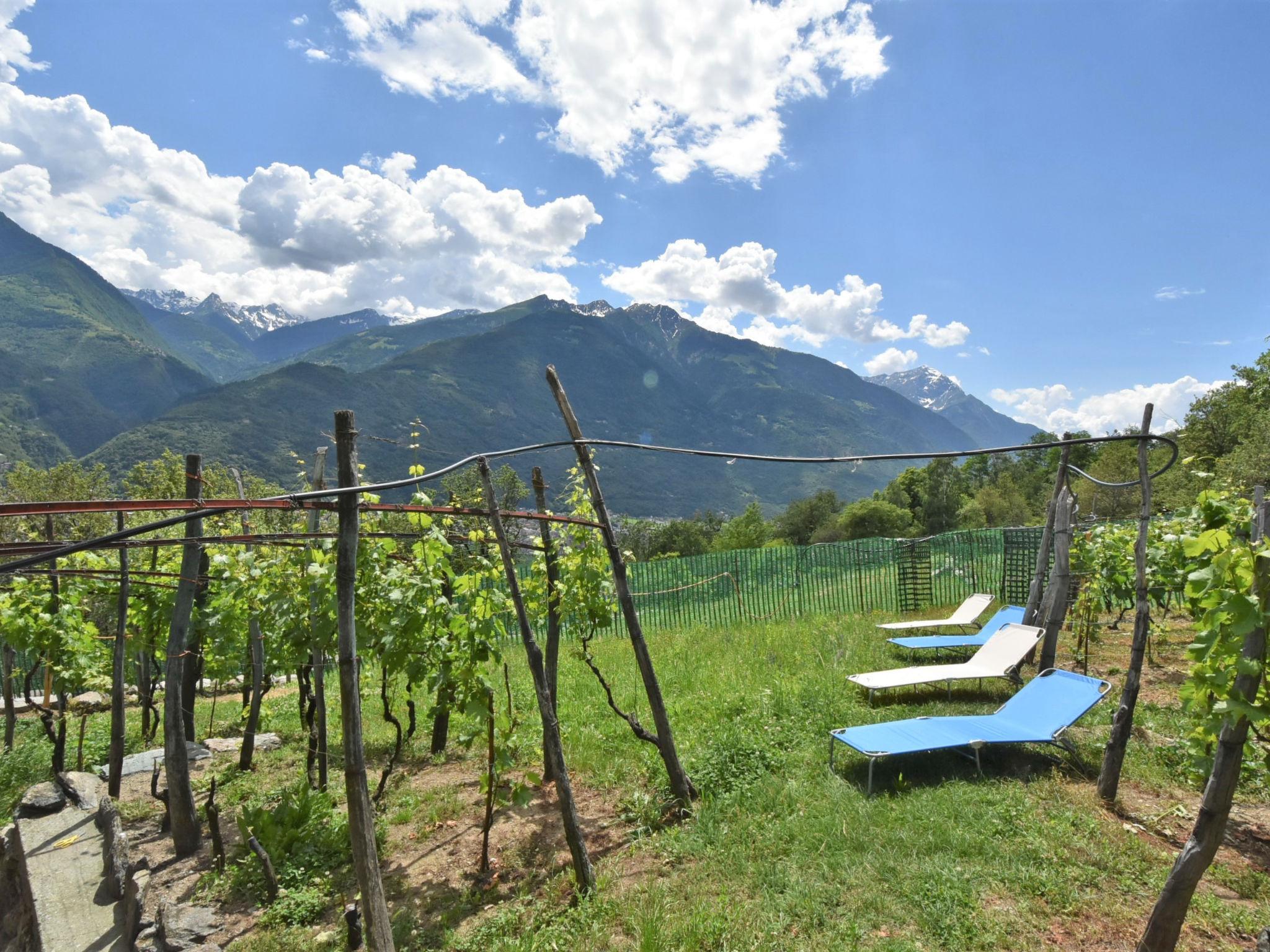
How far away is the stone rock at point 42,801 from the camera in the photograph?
5.49 meters

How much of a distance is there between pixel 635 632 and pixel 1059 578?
473 centimetres

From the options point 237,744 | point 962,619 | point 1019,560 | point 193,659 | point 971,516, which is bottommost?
point 971,516

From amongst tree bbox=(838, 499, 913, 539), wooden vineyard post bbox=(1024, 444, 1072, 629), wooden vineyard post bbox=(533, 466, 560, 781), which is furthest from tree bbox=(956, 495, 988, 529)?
wooden vineyard post bbox=(533, 466, 560, 781)

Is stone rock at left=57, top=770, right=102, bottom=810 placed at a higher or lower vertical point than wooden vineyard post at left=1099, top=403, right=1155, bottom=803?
lower

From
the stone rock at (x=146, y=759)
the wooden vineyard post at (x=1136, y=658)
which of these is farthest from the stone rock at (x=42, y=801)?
the wooden vineyard post at (x=1136, y=658)

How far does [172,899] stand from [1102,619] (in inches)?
492

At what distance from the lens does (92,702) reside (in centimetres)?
1001

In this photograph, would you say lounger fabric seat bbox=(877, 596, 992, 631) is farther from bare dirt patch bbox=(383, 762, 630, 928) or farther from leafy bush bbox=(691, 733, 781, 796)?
bare dirt patch bbox=(383, 762, 630, 928)

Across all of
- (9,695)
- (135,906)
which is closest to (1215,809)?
(135,906)

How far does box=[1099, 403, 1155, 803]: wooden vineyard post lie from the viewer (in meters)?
3.93

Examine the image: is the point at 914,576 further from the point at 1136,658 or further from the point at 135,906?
the point at 135,906

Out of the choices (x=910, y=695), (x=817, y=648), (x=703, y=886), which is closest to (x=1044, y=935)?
(x=703, y=886)

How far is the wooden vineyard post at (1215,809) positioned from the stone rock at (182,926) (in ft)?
14.8

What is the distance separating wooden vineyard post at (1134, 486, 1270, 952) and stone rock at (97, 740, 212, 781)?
7.49 meters
